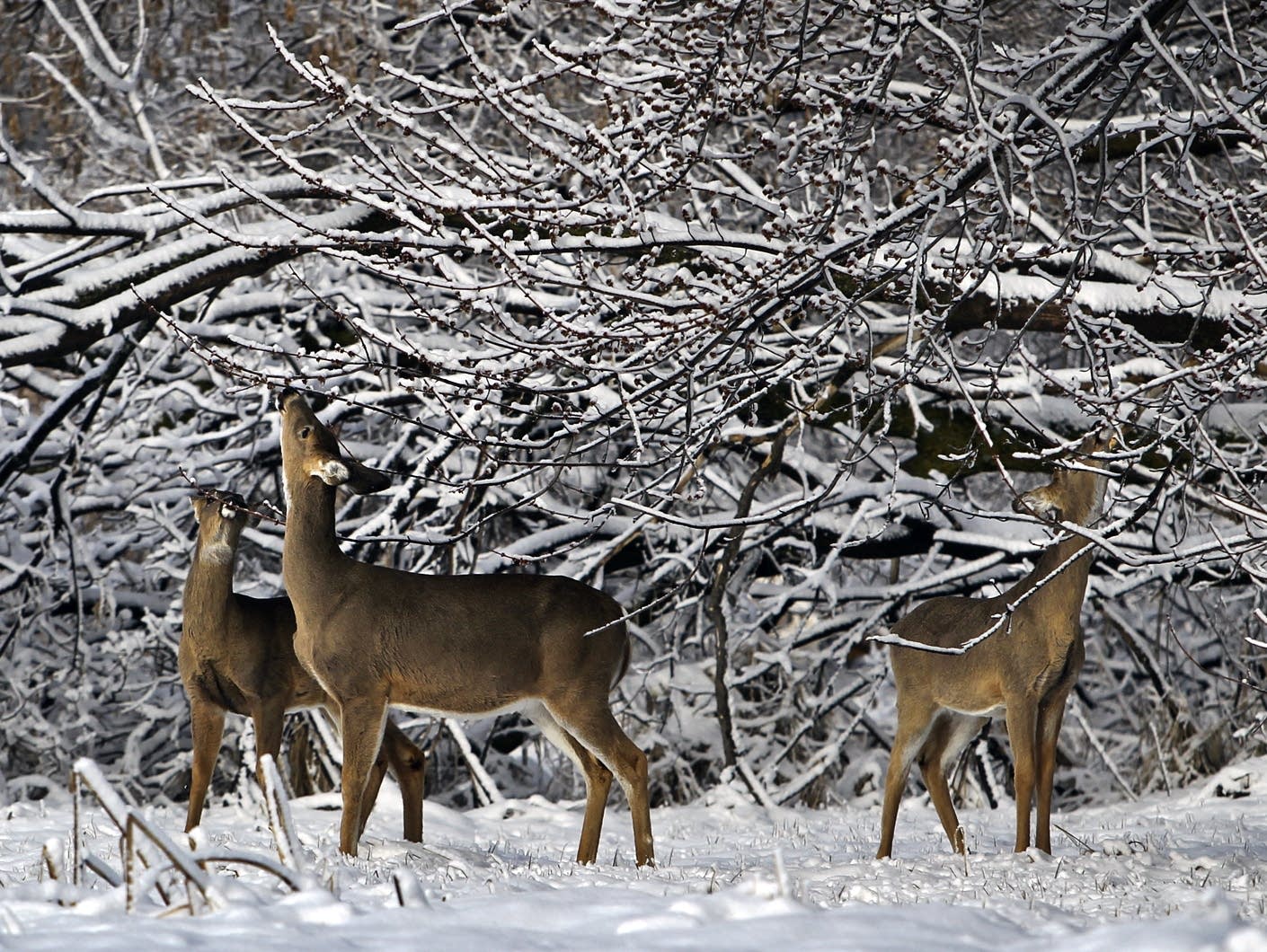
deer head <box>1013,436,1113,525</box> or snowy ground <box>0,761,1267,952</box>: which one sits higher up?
deer head <box>1013,436,1113,525</box>

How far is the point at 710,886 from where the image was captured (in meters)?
5.07

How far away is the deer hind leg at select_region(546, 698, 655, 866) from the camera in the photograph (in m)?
6.48

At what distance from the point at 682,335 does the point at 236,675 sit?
2.88 m

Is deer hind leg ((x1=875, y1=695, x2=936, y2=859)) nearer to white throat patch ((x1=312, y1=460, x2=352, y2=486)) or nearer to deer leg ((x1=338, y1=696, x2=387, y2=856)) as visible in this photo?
deer leg ((x1=338, y1=696, x2=387, y2=856))

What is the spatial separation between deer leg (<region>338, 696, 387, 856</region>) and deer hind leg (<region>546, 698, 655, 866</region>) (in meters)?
0.75

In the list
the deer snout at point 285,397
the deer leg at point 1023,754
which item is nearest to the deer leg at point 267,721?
the deer snout at point 285,397

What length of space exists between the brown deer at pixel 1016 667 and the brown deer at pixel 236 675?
7.51 ft

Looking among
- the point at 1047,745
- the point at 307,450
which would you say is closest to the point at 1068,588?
the point at 1047,745

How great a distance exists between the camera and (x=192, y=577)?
7.43 meters

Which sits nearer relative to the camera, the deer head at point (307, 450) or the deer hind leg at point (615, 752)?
the deer hind leg at point (615, 752)

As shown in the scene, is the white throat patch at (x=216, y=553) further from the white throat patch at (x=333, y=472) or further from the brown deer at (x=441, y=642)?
the white throat patch at (x=333, y=472)

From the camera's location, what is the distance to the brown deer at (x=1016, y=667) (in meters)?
6.75

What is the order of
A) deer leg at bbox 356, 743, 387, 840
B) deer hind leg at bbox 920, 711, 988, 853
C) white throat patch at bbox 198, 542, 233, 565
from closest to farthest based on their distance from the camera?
deer leg at bbox 356, 743, 387, 840, white throat patch at bbox 198, 542, 233, 565, deer hind leg at bbox 920, 711, 988, 853

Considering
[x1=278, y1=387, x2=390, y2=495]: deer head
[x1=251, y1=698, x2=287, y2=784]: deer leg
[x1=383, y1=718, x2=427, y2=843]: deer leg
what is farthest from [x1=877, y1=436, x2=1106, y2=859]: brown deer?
[x1=251, y1=698, x2=287, y2=784]: deer leg
